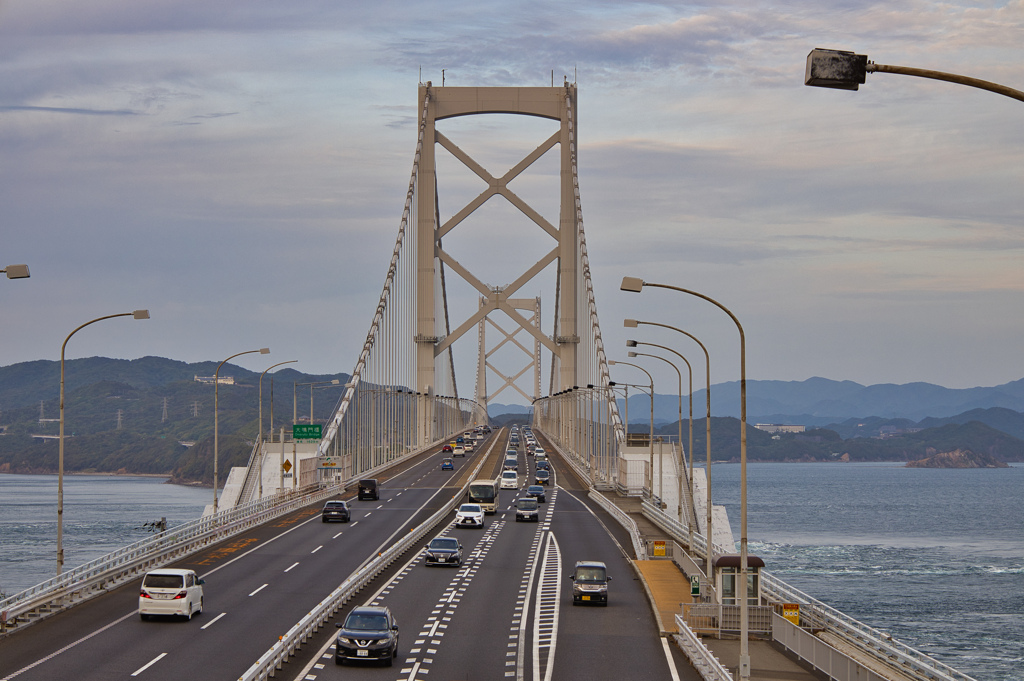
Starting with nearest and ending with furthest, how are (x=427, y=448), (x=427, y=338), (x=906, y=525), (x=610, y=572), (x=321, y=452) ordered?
(x=610, y=572), (x=321, y=452), (x=427, y=338), (x=427, y=448), (x=906, y=525)

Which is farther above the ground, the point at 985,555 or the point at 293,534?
the point at 293,534

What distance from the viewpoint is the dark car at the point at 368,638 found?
101ft

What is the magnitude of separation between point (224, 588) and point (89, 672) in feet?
50.4

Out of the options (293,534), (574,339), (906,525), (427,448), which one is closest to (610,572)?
(293,534)

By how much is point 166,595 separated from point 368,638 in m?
8.73

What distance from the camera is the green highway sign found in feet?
306

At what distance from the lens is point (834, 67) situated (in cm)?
1273

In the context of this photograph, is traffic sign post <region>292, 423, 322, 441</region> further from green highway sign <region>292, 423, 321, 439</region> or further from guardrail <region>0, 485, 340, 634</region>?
guardrail <region>0, 485, 340, 634</region>

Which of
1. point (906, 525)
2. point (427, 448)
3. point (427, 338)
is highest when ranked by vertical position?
point (427, 338)

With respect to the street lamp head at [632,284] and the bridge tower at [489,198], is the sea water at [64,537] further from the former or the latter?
the street lamp head at [632,284]

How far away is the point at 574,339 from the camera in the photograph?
479 ft

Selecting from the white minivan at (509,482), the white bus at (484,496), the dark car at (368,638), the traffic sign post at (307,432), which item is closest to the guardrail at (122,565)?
the dark car at (368,638)

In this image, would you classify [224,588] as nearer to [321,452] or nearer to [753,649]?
[753,649]

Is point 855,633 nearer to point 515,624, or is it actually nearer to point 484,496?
point 515,624
